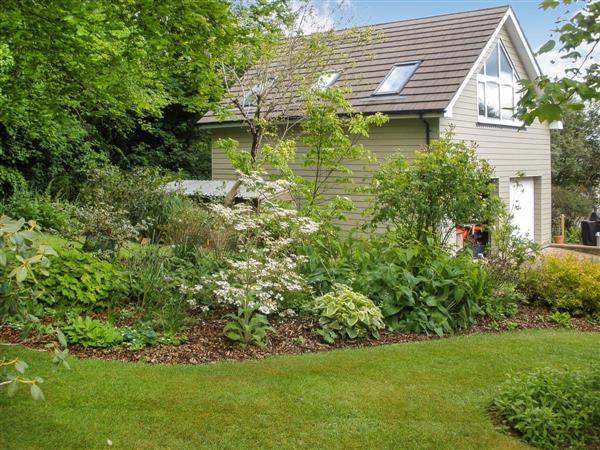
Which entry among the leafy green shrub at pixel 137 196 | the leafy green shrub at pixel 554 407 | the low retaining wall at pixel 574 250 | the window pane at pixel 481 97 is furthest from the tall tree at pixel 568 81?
the low retaining wall at pixel 574 250

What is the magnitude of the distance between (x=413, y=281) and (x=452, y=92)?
706 centimetres

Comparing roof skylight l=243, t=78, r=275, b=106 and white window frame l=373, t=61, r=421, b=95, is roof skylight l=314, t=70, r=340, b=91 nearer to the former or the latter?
roof skylight l=243, t=78, r=275, b=106

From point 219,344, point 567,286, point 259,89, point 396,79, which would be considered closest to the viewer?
point 219,344

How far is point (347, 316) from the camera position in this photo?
6.50m

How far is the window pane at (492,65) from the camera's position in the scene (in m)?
15.6

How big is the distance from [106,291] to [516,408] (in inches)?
173

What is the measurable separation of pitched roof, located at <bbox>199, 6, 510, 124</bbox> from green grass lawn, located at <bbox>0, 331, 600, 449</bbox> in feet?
27.8

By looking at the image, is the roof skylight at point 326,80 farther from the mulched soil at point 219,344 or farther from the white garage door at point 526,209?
the mulched soil at point 219,344

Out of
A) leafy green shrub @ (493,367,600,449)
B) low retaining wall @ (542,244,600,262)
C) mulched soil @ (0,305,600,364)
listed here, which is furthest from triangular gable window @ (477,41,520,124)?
leafy green shrub @ (493,367,600,449)

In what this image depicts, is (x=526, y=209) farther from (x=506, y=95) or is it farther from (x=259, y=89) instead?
(x=259, y=89)

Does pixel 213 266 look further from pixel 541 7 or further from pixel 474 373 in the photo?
pixel 541 7

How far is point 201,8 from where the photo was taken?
7.04 metres

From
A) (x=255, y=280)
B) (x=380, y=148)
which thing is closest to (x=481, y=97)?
(x=380, y=148)

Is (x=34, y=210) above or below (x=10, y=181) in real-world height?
below
